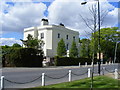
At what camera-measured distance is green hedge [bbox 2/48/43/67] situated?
30234 mm

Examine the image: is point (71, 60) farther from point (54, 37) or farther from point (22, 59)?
point (22, 59)

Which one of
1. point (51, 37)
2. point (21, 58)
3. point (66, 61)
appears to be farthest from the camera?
point (51, 37)

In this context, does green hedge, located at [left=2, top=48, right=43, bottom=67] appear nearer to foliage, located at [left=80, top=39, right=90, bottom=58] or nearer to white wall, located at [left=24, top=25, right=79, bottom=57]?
white wall, located at [left=24, top=25, right=79, bottom=57]

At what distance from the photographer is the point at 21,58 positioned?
30344 mm

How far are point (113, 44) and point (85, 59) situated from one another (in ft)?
52.9

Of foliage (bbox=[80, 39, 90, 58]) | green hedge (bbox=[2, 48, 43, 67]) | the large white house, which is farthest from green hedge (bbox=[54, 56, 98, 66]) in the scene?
the large white house

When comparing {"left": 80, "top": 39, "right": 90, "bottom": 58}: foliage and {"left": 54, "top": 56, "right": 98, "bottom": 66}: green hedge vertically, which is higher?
{"left": 80, "top": 39, "right": 90, "bottom": 58}: foliage

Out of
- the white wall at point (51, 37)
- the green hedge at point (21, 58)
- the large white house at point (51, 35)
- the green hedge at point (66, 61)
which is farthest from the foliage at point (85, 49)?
the green hedge at point (21, 58)

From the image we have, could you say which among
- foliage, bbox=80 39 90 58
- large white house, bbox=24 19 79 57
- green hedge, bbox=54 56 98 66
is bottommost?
green hedge, bbox=54 56 98 66

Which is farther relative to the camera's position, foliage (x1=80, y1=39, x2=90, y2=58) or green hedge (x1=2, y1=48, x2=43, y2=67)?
foliage (x1=80, y1=39, x2=90, y2=58)

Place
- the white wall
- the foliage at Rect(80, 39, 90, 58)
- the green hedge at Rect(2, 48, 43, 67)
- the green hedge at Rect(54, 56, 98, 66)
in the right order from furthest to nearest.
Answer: the foliage at Rect(80, 39, 90, 58) < the white wall < the green hedge at Rect(54, 56, 98, 66) < the green hedge at Rect(2, 48, 43, 67)

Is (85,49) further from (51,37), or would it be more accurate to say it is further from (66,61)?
(66,61)

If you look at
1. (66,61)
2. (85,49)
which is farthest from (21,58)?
(85,49)

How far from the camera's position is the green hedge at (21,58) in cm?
3023
